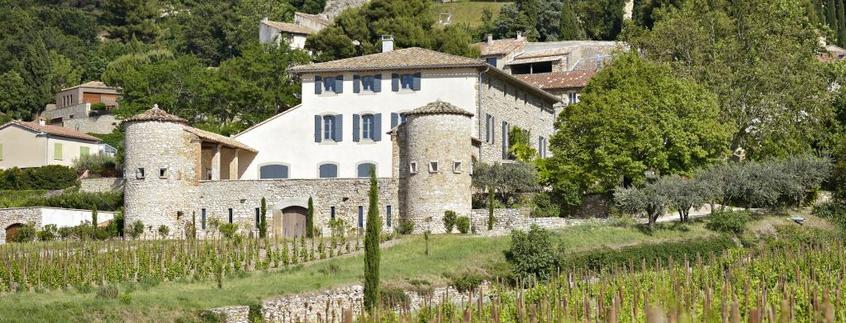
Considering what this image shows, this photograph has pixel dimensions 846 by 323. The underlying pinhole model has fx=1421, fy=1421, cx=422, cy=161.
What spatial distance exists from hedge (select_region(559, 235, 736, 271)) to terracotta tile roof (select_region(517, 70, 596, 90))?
24240mm

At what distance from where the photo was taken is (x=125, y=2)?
11025cm

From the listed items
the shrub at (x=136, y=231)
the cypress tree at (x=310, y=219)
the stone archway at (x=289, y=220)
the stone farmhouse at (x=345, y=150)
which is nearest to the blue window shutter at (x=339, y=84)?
the stone farmhouse at (x=345, y=150)

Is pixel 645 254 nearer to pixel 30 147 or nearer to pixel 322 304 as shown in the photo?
pixel 322 304

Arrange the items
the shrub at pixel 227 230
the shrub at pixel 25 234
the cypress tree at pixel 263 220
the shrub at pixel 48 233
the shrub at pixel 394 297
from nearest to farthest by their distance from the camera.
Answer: the shrub at pixel 394 297 → the cypress tree at pixel 263 220 → the shrub at pixel 227 230 → the shrub at pixel 48 233 → the shrub at pixel 25 234

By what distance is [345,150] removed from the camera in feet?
176

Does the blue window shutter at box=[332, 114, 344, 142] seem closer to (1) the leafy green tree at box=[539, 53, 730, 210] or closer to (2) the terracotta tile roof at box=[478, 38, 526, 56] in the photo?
(1) the leafy green tree at box=[539, 53, 730, 210]

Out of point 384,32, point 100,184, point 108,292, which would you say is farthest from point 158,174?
point 384,32

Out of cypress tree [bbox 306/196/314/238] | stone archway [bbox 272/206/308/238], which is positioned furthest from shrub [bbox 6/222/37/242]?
cypress tree [bbox 306/196/314/238]

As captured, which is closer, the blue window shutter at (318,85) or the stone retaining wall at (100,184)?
the blue window shutter at (318,85)

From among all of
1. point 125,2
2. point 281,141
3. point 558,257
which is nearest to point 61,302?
point 558,257

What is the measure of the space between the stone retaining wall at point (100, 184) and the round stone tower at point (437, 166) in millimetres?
13832

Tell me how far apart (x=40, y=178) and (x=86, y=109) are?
22.9 m

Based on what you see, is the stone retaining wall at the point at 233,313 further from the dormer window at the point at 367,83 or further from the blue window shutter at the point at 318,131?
the dormer window at the point at 367,83

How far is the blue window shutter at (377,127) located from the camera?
175ft
